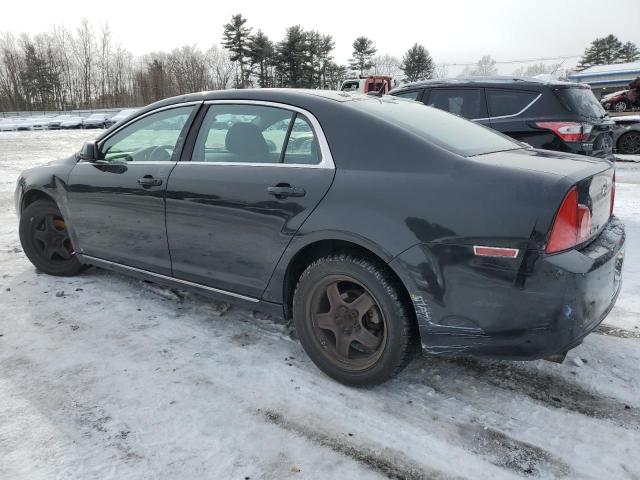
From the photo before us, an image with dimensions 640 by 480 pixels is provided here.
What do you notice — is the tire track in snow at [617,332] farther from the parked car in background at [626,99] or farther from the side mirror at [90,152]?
the parked car in background at [626,99]

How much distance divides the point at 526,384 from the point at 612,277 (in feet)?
2.53

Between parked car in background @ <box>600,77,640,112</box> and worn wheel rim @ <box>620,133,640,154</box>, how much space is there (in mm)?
17249

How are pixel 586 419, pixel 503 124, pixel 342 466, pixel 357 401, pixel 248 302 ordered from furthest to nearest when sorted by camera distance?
pixel 503 124
pixel 248 302
pixel 357 401
pixel 586 419
pixel 342 466

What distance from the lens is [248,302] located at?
3.17 meters

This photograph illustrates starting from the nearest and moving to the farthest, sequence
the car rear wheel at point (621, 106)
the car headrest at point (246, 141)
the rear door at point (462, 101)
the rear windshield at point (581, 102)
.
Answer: the car headrest at point (246, 141) → the rear windshield at point (581, 102) → the rear door at point (462, 101) → the car rear wheel at point (621, 106)

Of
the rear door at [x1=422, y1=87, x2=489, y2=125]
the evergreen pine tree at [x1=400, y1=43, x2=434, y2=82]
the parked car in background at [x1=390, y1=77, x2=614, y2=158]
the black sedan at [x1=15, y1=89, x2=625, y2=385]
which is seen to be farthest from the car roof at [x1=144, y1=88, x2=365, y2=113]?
the evergreen pine tree at [x1=400, y1=43, x2=434, y2=82]

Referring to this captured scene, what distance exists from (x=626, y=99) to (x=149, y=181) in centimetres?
3149

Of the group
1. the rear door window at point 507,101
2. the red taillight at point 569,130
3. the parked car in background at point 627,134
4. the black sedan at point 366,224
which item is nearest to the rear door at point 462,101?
the rear door window at point 507,101

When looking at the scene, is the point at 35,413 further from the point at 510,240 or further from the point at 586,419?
the point at 586,419

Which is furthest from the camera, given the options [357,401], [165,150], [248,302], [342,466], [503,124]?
[503,124]

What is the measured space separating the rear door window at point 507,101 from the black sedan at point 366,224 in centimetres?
367

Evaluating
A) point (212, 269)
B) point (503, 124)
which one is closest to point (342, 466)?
point (212, 269)

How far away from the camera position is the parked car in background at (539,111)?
626cm

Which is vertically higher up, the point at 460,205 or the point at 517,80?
the point at 517,80
